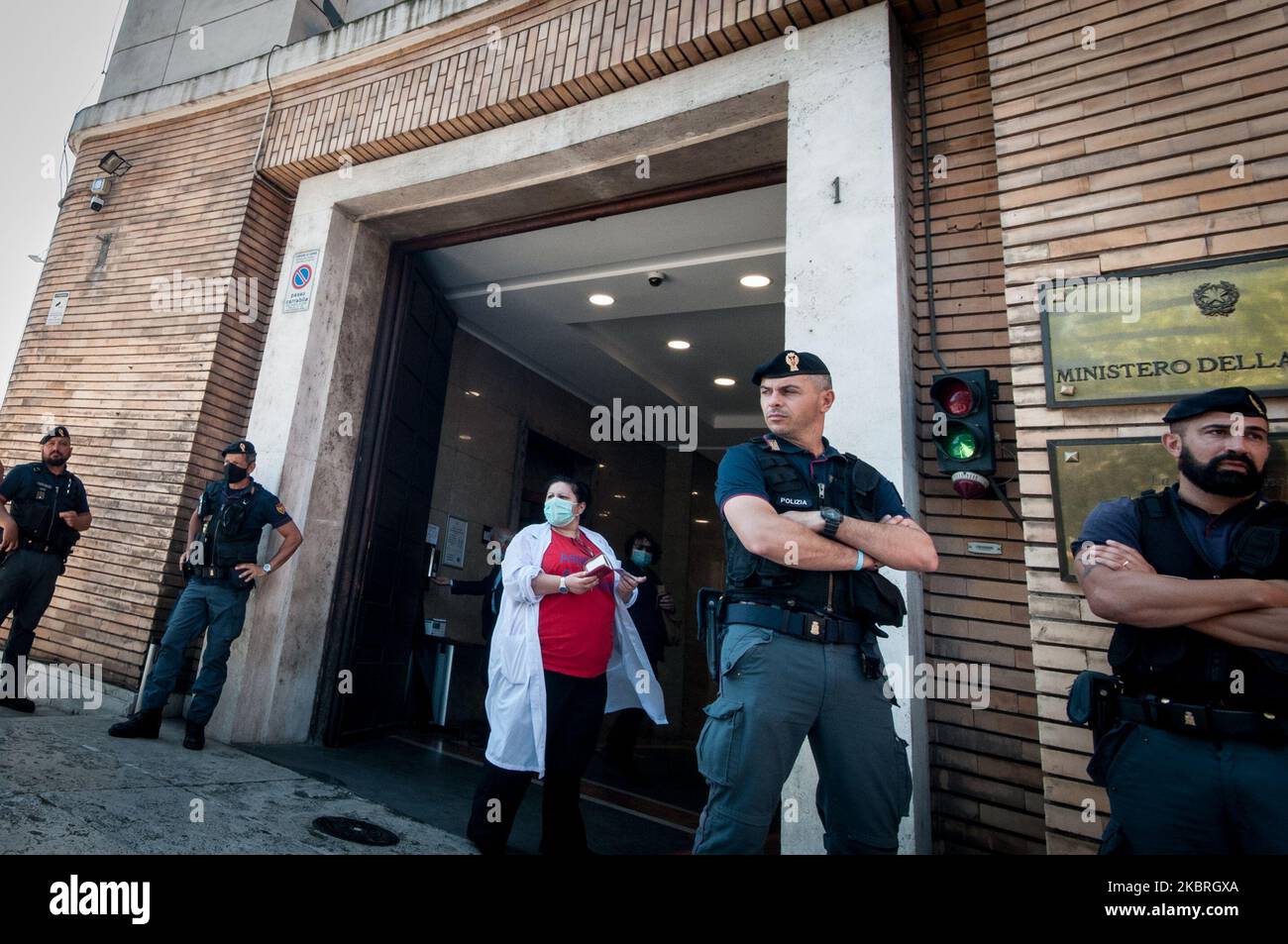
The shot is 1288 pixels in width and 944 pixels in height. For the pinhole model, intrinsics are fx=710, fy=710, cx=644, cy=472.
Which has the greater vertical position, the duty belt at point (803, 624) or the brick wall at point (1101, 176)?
the brick wall at point (1101, 176)

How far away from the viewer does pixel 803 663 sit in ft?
7.03

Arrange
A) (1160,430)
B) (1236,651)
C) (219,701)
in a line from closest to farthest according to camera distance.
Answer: (1236,651) → (1160,430) → (219,701)

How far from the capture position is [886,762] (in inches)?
84.5

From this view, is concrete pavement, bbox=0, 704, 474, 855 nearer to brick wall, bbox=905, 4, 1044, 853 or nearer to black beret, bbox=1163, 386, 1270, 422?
brick wall, bbox=905, 4, 1044, 853

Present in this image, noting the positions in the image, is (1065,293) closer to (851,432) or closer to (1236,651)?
(851,432)

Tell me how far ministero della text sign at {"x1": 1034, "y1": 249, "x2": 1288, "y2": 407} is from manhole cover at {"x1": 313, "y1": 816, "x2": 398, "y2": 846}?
381 cm

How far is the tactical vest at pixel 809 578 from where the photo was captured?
2271mm

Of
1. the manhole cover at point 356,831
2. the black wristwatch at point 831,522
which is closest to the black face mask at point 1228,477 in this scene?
the black wristwatch at point 831,522

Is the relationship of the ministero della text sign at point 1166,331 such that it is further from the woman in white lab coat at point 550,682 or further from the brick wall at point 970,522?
the woman in white lab coat at point 550,682

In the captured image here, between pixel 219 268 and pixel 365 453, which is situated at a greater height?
pixel 219 268

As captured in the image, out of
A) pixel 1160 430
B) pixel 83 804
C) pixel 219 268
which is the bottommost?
pixel 83 804

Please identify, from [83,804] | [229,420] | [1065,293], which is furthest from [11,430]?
[1065,293]

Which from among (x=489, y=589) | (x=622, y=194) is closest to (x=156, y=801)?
(x=489, y=589)
